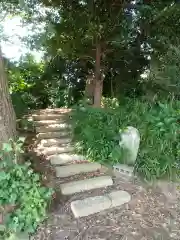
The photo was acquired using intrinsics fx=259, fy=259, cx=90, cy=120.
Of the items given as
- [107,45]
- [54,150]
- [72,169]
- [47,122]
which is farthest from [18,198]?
[107,45]

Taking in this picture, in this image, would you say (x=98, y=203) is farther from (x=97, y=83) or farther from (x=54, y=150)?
(x=97, y=83)

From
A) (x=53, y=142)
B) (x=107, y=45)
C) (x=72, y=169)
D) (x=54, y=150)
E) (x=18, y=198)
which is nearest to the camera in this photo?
(x=18, y=198)

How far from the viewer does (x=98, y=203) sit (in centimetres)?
273

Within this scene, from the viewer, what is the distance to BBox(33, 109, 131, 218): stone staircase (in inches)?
107

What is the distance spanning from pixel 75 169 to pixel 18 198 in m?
1.06

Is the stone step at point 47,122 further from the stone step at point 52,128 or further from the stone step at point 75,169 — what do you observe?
the stone step at point 75,169

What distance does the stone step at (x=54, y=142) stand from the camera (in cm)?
373

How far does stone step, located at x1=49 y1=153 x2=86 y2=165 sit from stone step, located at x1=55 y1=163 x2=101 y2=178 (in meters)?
0.12

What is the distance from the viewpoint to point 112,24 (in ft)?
17.3

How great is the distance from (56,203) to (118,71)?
408cm

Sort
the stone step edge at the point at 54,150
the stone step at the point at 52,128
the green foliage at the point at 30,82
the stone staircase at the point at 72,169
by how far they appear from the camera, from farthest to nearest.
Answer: the green foliage at the point at 30,82 → the stone step at the point at 52,128 → the stone step edge at the point at 54,150 → the stone staircase at the point at 72,169

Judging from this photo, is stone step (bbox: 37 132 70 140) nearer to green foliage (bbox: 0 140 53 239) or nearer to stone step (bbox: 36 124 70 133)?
stone step (bbox: 36 124 70 133)

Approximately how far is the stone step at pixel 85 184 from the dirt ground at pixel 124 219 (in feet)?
0.22

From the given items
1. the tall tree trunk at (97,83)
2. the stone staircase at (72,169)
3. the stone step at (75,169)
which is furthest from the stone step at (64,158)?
the tall tree trunk at (97,83)
